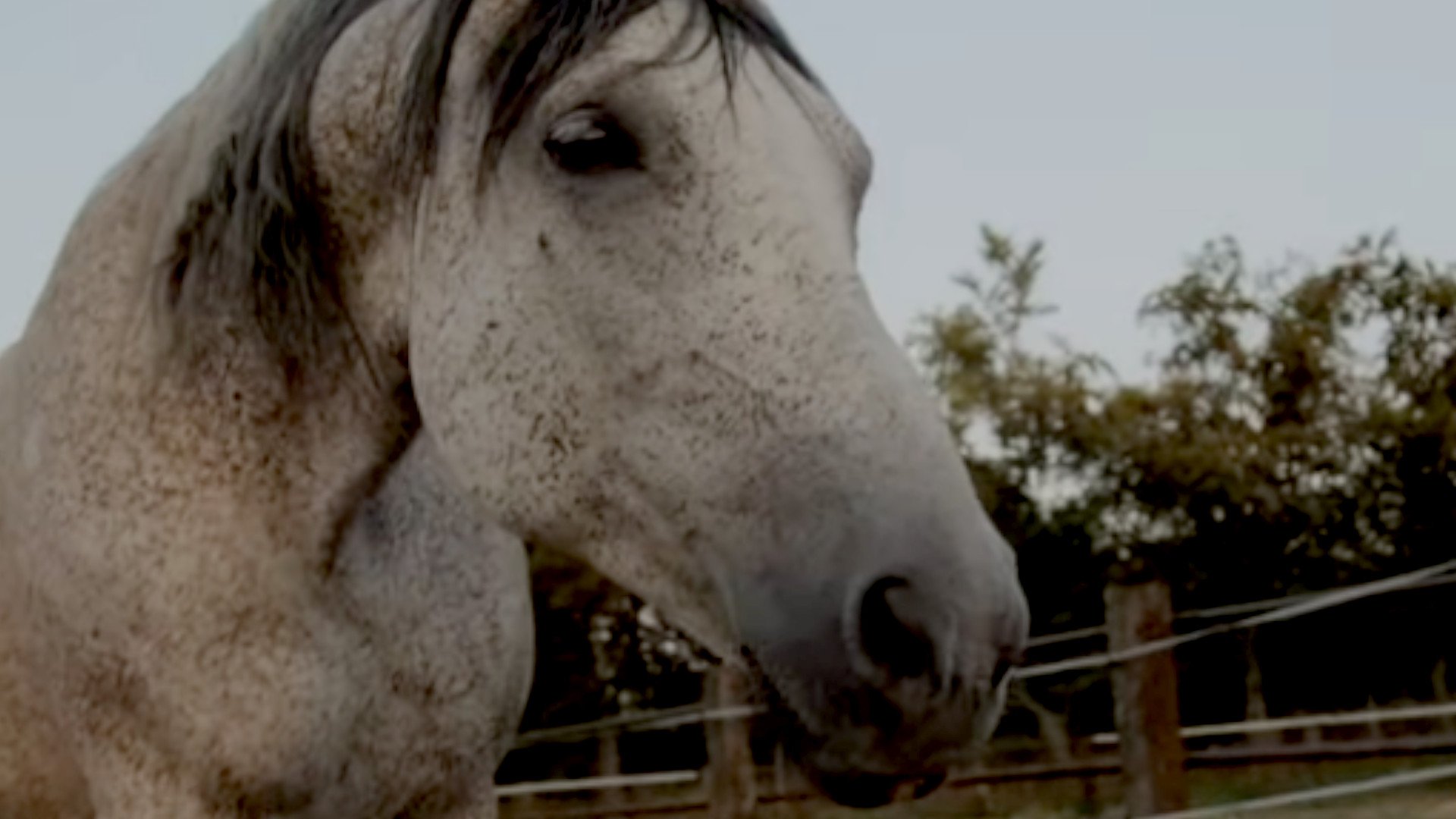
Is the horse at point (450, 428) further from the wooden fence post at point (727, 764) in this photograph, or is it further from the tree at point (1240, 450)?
the tree at point (1240, 450)

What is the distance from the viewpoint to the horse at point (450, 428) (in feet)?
4.26

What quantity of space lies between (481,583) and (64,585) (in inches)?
15.6

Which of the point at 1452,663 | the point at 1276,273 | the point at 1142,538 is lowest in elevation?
the point at 1452,663

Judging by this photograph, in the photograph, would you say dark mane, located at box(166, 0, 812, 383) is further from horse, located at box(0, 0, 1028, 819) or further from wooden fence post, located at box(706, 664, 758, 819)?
wooden fence post, located at box(706, 664, 758, 819)

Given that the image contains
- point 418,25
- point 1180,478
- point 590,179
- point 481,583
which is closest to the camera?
point 590,179

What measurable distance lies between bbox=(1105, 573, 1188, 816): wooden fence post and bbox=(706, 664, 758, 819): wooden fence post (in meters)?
1.48

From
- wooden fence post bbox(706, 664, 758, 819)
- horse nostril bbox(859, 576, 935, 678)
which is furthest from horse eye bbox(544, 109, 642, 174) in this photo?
wooden fence post bbox(706, 664, 758, 819)

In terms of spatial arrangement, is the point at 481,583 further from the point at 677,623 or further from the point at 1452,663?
the point at 1452,663

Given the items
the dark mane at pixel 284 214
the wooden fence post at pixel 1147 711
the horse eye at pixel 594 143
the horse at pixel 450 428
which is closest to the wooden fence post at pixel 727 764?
the wooden fence post at pixel 1147 711

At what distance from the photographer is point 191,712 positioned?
1.80 meters

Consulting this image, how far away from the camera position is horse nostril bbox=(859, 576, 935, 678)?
3.96 ft

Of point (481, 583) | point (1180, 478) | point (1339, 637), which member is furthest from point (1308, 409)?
point (481, 583)

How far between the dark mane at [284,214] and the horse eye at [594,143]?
186 mm

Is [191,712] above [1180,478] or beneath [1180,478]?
beneath
